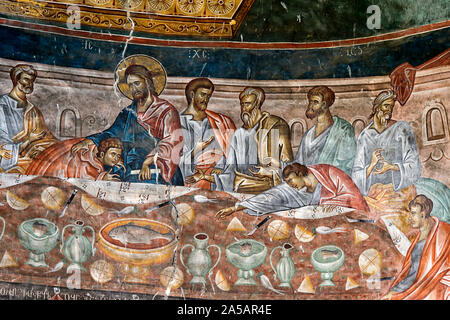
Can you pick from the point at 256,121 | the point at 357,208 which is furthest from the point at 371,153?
the point at 256,121

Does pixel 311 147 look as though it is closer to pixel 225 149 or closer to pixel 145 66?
pixel 225 149

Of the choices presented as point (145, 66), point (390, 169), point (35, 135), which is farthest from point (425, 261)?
point (35, 135)

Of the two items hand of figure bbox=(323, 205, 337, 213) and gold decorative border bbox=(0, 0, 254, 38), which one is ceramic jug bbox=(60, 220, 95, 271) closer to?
gold decorative border bbox=(0, 0, 254, 38)

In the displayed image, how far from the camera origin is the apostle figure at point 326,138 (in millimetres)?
12906

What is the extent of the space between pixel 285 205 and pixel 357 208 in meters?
0.98

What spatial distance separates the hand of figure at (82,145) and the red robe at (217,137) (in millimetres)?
1504

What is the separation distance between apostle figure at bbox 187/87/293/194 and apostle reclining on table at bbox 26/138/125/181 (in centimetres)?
131

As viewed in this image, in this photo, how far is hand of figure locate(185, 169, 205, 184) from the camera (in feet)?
41.8

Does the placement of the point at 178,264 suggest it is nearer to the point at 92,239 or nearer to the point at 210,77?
the point at 92,239

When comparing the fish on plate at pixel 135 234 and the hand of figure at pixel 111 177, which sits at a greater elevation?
the hand of figure at pixel 111 177

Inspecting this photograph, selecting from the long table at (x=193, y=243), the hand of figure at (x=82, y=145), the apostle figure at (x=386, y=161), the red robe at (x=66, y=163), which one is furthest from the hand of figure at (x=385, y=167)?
the hand of figure at (x=82, y=145)

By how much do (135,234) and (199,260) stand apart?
92cm

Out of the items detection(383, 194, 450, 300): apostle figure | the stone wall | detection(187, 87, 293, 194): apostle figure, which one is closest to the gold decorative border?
the stone wall

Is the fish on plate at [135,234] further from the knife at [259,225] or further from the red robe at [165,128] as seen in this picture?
the knife at [259,225]
